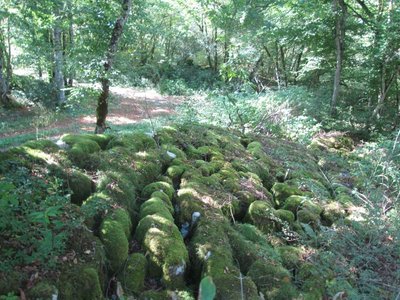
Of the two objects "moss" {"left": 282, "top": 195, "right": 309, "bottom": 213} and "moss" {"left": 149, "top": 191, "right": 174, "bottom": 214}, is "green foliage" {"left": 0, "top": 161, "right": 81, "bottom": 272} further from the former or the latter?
"moss" {"left": 282, "top": 195, "right": 309, "bottom": 213}

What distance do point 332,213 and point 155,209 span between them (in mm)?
2949

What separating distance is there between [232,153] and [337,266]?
3250 mm

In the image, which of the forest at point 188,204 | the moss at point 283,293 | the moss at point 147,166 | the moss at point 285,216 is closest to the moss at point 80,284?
the forest at point 188,204

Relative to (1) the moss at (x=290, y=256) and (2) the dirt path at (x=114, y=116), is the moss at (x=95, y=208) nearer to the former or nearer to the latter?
(1) the moss at (x=290, y=256)

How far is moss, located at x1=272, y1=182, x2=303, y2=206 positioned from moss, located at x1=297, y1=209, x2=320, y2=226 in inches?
20.7

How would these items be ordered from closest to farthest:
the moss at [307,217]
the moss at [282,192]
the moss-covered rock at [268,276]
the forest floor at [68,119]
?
the moss-covered rock at [268,276] → the moss at [307,217] → the moss at [282,192] → the forest floor at [68,119]

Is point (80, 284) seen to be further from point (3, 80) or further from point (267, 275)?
point (3, 80)

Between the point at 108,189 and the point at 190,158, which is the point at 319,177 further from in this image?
the point at 108,189

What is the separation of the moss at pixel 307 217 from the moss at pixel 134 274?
8.57 feet

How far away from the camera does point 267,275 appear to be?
10.7ft

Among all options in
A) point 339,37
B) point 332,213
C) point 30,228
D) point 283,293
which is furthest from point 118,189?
point 339,37

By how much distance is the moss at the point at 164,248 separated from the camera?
303cm

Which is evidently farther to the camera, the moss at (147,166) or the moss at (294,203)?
the moss at (294,203)

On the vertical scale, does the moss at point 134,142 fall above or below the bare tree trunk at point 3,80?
below
